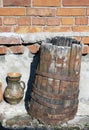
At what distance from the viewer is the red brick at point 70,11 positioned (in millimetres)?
3549

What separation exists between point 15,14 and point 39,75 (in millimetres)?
837

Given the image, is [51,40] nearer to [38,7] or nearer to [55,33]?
[55,33]

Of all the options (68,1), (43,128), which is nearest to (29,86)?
(43,128)

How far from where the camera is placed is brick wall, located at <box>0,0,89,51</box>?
138 inches

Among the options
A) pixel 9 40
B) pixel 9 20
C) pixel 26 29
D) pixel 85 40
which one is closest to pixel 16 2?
pixel 9 20

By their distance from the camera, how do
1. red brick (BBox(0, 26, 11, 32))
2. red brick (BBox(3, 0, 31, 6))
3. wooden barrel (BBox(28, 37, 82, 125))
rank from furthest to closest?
1. red brick (BBox(0, 26, 11, 32))
2. red brick (BBox(3, 0, 31, 6))
3. wooden barrel (BBox(28, 37, 82, 125))

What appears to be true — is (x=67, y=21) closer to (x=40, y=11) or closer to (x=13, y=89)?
(x=40, y=11)

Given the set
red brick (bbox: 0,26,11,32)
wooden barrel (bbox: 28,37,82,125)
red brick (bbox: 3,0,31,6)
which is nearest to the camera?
wooden barrel (bbox: 28,37,82,125)

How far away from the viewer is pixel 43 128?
3.25 m

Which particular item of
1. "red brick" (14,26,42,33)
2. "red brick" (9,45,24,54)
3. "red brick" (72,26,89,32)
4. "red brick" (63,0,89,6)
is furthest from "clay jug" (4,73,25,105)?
"red brick" (63,0,89,6)

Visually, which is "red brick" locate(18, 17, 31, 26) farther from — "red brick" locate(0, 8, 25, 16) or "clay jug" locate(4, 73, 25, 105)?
"clay jug" locate(4, 73, 25, 105)

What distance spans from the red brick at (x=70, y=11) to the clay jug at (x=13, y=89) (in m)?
0.95

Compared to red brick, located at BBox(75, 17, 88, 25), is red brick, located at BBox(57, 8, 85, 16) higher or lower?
higher

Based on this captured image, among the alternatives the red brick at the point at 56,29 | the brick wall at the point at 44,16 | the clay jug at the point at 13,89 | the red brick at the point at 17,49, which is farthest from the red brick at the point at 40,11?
the clay jug at the point at 13,89
